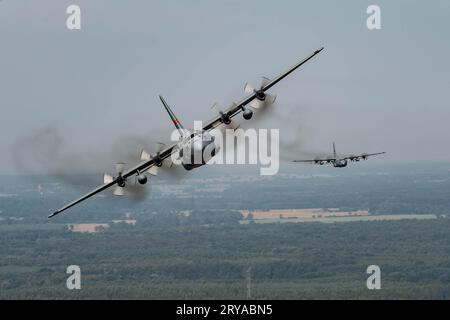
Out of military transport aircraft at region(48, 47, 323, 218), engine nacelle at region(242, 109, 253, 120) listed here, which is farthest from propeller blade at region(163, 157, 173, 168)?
engine nacelle at region(242, 109, 253, 120)

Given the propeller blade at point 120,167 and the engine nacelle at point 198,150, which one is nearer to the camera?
the engine nacelle at point 198,150

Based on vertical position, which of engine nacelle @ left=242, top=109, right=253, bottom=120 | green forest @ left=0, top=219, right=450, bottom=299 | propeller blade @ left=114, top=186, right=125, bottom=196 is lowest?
green forest @ left=0, top=219, right=450, bottom=299

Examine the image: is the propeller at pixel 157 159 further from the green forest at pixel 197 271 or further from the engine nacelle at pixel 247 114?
the green forest at pixel 197 271

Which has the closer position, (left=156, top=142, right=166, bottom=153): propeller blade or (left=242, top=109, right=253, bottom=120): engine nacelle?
(left=242, top=109, right=253, bottom=120): engine nacelle

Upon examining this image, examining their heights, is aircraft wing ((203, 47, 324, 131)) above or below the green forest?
above

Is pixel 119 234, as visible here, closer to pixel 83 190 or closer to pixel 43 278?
pixel 43 278

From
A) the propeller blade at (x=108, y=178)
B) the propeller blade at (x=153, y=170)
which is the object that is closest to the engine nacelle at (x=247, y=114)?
the propeller blade at (x=153, y=170)

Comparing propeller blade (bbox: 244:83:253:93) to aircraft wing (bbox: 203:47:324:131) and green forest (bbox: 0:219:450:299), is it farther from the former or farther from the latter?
green forest (bbox: 0:219:450:299)
